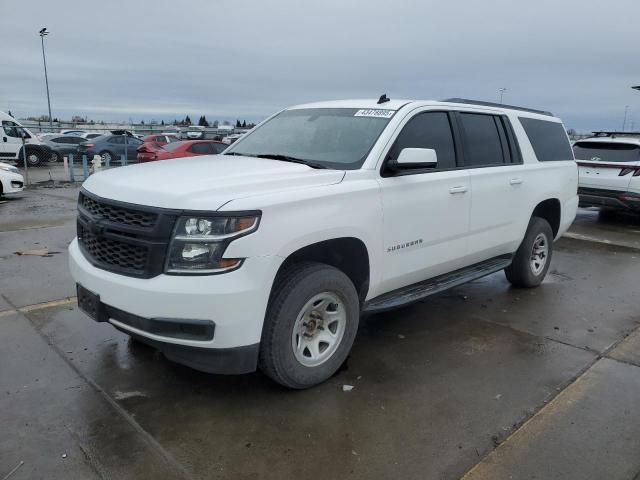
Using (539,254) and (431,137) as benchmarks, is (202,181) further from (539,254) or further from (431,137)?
(539,254)

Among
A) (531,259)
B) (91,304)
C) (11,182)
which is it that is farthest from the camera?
(11,182)

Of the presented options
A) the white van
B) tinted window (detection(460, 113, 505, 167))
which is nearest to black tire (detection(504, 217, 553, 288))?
tinted window (detection(460, 113, 505, 167))

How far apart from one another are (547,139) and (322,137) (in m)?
3.13

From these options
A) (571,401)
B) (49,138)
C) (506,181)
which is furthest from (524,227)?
(49,138)

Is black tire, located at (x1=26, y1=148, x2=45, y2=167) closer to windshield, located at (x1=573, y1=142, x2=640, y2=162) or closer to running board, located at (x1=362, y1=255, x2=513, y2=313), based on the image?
windshield, located at (x1=573, y1=142, x2=640, y2=162)

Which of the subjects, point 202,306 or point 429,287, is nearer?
point 202,306

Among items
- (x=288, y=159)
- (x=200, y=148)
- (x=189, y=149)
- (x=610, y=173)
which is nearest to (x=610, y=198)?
(x=610, y=173)

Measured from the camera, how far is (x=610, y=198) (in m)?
10.5

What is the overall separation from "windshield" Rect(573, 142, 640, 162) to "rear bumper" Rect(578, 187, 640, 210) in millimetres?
663

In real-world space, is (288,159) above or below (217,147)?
above

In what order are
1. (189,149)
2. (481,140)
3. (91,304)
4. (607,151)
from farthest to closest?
(189,149) → (607,151) → (481,140) → (91,304)

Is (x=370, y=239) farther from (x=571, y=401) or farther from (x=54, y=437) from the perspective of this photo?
(x=54, y=437)

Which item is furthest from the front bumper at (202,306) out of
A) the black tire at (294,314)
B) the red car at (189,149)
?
the red car at (189,149)

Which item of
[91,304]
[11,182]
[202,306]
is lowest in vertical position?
[11,182]
